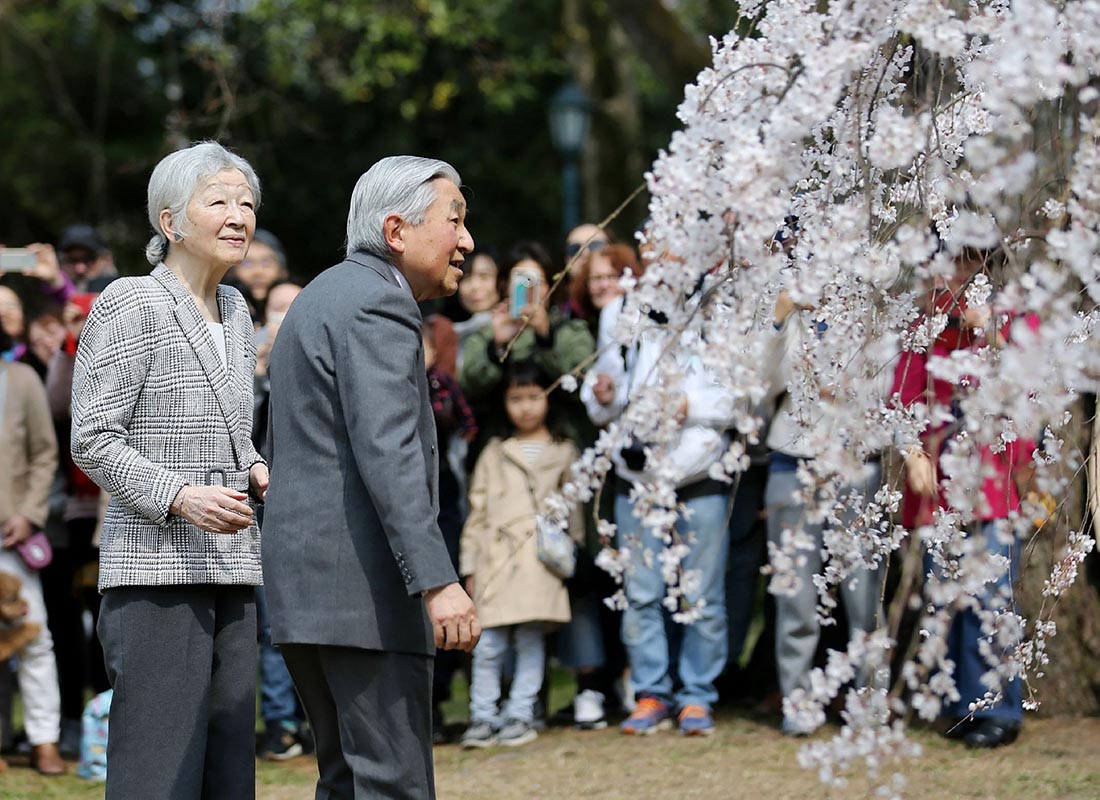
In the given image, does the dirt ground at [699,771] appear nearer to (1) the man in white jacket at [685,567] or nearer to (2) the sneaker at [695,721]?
(2) the sneaker at [695,721]

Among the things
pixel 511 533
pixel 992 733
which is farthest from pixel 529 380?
pixel 992 733

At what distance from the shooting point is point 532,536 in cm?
693

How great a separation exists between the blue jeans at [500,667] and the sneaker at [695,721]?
658 mm

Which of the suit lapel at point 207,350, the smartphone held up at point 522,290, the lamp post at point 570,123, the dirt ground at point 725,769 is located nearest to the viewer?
the suit lapel at point 207,350

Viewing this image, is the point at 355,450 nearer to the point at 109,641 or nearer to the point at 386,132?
the point at 109,641

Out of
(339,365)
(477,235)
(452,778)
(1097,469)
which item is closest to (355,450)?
(339,365)

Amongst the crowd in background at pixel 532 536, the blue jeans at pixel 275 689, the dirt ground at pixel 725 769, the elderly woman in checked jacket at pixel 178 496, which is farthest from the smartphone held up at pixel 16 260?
the elderly woman in checked jacket at pixel 178 496

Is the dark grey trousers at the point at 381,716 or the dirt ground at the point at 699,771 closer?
the dark grey trousers at the point at 381,716

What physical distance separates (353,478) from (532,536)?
3.44 meters

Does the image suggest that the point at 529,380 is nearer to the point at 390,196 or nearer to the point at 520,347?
the point at 520,347

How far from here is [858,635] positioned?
9.43ft

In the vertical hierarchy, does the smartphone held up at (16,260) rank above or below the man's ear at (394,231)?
above

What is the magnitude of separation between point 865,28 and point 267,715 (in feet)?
15.2

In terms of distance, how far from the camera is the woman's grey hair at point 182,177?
13.0 ft
